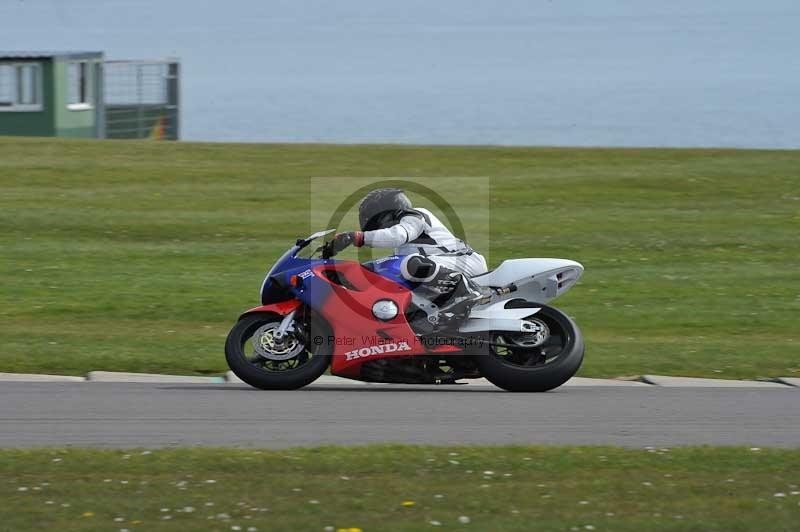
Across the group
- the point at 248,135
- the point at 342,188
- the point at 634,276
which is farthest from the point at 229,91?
the point at 634,276

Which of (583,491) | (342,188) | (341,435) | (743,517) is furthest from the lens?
(342,188)

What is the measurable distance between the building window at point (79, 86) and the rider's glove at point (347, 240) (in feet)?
90.0

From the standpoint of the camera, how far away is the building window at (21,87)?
35594mm

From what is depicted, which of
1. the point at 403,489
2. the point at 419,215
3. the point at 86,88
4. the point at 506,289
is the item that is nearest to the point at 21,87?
the point at 86,88

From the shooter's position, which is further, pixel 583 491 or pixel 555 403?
pixel 555 403

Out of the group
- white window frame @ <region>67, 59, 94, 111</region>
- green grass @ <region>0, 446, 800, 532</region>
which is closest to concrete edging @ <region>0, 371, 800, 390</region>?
green grass @ <region>0, 446, 800, 532</region>

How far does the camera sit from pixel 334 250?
33.8 ft

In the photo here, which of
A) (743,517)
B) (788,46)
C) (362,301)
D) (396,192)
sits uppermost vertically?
(788,46)

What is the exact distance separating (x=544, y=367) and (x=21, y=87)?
2812 centimetres

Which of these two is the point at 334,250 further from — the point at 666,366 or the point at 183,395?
the point at 666,366

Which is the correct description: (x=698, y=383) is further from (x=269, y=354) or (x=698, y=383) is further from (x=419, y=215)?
(x=269, y=354)

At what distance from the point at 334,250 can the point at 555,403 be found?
1.90 m

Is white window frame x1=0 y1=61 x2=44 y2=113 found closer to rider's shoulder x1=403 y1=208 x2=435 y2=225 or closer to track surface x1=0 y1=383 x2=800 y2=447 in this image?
track surface x1=0 y1=383 x2=800 y2=447

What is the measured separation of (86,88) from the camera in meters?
37.2
